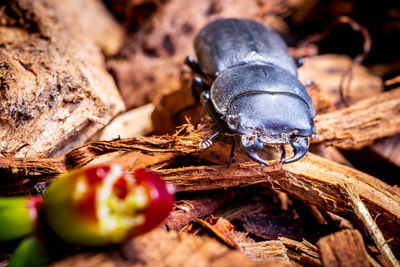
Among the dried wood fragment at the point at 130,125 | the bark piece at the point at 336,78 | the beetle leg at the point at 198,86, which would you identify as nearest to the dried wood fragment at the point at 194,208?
the beetle leg at the point at 198,86

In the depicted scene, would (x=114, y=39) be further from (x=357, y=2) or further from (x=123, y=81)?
(x=357, y=2)

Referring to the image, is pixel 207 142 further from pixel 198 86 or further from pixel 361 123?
pixel 361 123

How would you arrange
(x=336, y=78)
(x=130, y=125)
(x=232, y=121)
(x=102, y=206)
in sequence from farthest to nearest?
(x=336, y=78), (x=130, y=125), (x=232, y=121), (x=102, y=206)

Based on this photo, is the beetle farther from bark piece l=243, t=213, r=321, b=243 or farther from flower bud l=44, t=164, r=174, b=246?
flower bud l=44, t=164, r=174, b=246

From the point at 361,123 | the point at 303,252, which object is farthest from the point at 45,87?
the point at 361,123

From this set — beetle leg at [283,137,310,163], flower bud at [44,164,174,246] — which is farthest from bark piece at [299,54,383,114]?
flower bud at [44,164,174,246]
